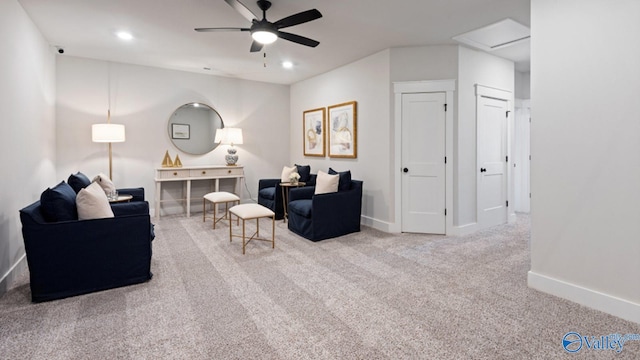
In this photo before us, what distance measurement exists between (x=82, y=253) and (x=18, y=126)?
1.65 metres

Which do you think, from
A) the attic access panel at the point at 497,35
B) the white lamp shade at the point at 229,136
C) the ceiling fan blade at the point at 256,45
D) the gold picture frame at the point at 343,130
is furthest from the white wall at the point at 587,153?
the white lamp shade at the point at 229,136

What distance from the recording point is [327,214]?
4184 mm

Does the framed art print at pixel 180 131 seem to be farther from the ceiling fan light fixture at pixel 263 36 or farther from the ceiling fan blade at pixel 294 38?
the ceiling fan blade at pixel 294 38

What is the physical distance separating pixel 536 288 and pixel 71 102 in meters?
6.57

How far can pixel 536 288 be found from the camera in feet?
8.77

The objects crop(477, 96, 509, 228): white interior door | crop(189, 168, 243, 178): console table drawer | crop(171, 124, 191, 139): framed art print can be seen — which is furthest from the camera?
crop(171, 124, 191, 139): framed art print

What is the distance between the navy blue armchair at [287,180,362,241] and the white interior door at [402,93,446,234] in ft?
2.40

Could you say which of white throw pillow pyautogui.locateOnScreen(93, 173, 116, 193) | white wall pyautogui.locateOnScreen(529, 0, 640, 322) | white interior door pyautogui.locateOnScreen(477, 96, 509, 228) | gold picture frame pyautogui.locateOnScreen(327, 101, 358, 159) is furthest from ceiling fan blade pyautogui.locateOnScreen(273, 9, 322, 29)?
white interior door pyautogui.locateOnScreen(477, 96, 509, 228)

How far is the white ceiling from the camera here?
3193 millimetres

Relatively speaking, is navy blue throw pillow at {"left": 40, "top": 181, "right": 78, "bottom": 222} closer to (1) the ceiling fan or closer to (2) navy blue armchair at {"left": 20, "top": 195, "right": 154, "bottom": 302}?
(2) navy blue armchair at {"left": 20, "top": 195, "right": 154, "bottom": 302}

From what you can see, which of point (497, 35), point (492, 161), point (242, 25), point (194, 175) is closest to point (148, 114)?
point (194, 175)

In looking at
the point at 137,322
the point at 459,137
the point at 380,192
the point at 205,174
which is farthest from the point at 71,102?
the point at 459,137

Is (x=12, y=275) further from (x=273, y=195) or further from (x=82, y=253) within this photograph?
(x=273, y=195)

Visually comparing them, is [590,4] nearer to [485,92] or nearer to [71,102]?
[485,92]
